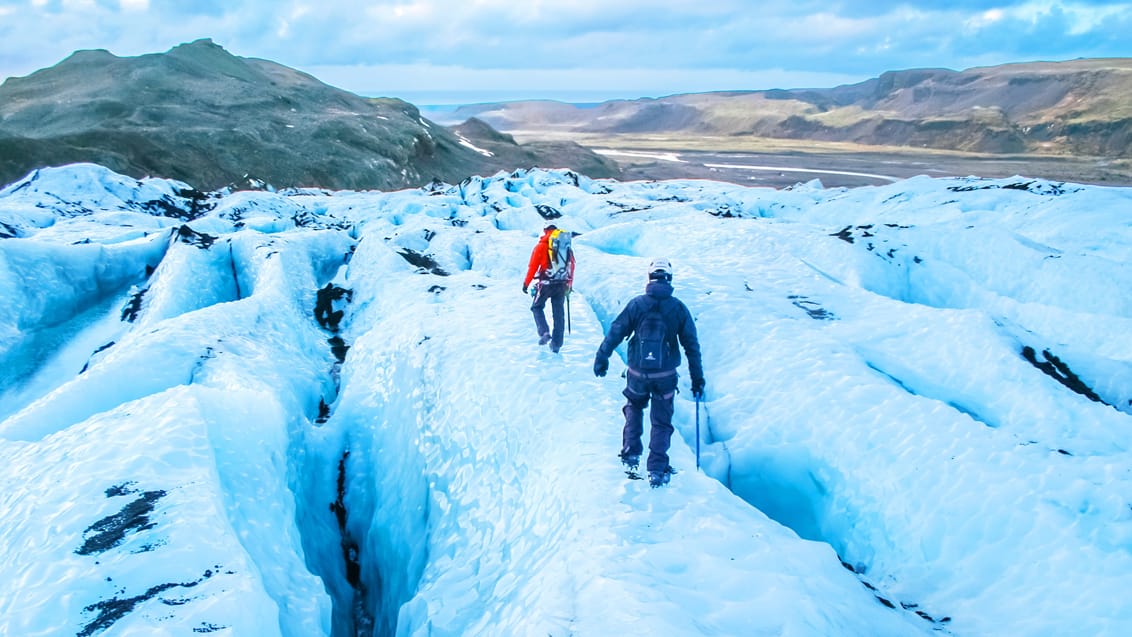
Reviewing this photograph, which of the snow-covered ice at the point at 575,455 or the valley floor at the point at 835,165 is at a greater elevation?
the valley floor at the point at 835,165

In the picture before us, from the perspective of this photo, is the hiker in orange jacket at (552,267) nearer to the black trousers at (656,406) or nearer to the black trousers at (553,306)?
the black trousers at (553,306)

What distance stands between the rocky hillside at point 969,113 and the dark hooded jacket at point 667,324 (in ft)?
387

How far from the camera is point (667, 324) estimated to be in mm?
5309

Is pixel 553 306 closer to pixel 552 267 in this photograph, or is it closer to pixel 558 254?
pixel 552 267

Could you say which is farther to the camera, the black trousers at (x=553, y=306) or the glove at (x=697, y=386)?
the black trousers at (x=553, y=306)

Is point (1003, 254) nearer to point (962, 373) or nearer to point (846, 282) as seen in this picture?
point (846, 282)

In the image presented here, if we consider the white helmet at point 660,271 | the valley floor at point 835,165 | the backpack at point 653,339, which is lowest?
the backpack at point 653,339

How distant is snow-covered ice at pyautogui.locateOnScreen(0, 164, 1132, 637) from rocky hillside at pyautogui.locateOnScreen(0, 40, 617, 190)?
41147 mm

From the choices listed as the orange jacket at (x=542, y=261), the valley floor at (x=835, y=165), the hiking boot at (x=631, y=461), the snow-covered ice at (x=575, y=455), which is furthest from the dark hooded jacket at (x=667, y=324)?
the valley floor at (x=835, y=165)

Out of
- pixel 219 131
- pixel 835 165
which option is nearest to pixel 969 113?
pixel 835 165

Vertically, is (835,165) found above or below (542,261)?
above

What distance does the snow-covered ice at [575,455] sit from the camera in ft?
15.5

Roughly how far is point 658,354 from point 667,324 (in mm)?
287

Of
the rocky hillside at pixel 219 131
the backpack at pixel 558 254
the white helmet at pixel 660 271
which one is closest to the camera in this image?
the white helmet at pixel 660 271
